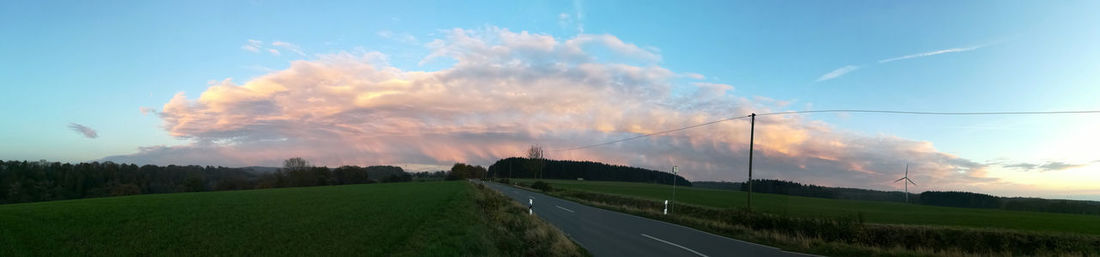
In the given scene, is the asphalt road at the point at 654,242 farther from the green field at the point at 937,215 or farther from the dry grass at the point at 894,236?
the green field at the point at 937,215

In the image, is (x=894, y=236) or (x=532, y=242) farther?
(x=894, y=236)

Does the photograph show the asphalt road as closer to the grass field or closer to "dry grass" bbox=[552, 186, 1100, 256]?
"dry grass" bbox=[552, 186, 1100, 256]

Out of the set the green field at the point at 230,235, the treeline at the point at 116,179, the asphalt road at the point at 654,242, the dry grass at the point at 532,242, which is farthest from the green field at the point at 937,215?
the treeline at the point at 116,179

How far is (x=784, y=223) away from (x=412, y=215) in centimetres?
1862

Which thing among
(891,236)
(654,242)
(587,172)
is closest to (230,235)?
(654,242)

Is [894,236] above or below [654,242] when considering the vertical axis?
below

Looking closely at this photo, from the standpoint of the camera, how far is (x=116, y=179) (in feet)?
247

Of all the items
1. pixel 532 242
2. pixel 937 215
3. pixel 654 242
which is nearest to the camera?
pixel 532 242

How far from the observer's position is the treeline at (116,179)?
5922 centimetres

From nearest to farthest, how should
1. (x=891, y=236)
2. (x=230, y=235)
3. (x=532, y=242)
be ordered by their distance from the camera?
(x=532, y=242)
(x=230, y=235)
(x=891, y=236)

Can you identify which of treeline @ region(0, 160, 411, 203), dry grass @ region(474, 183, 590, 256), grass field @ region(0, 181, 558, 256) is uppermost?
dry grass @ region(474, 183, 590, 256)

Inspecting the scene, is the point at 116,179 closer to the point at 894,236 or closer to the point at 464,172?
the point at 894,236

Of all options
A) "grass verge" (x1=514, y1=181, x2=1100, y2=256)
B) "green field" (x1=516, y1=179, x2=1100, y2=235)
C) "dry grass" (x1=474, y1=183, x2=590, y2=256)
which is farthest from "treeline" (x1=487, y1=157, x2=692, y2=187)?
"dry grass" (x1=474, y1=183, x2=590, y2=256)

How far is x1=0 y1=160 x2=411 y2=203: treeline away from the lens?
5922cm
